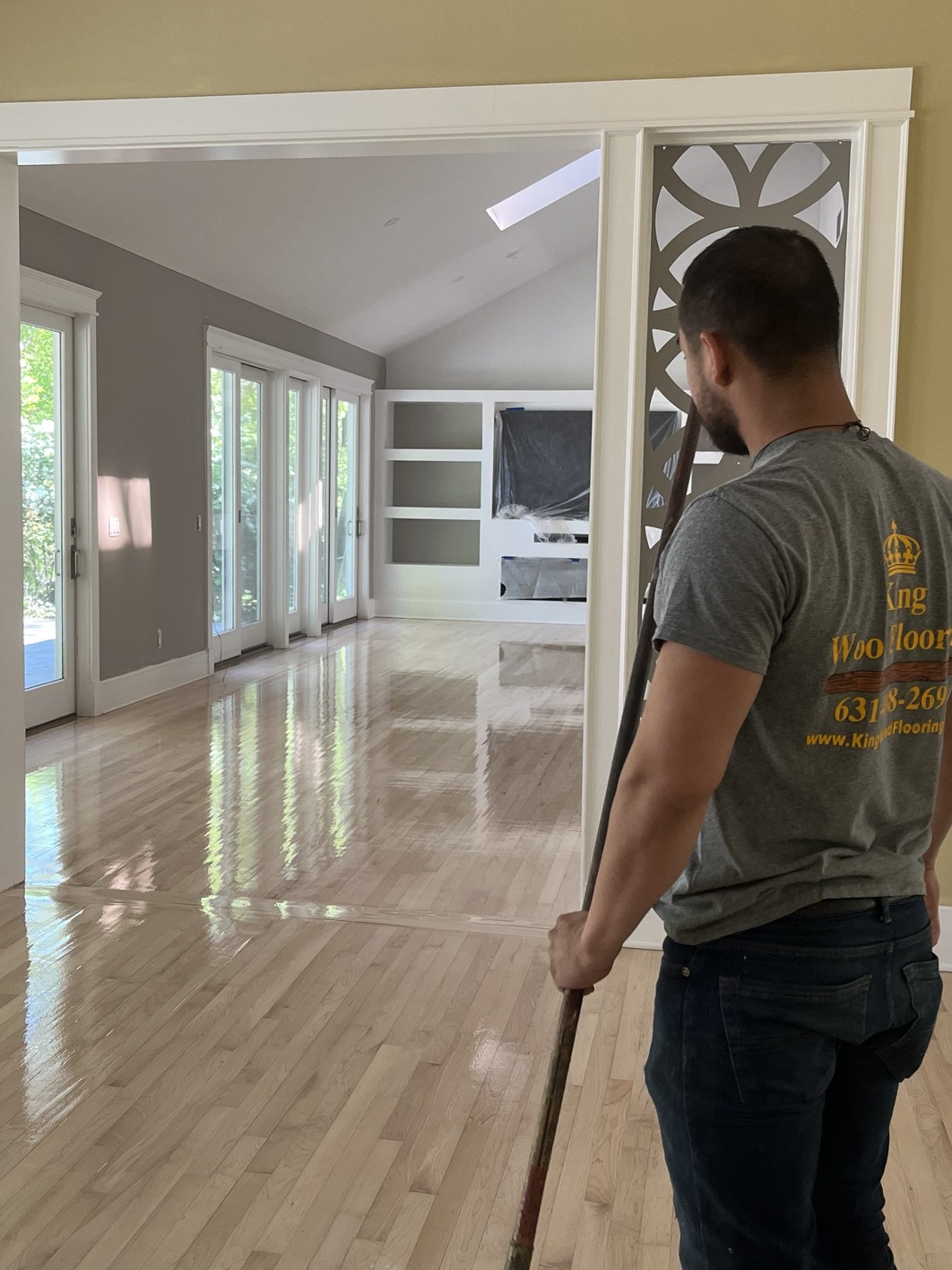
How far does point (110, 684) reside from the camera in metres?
6.70

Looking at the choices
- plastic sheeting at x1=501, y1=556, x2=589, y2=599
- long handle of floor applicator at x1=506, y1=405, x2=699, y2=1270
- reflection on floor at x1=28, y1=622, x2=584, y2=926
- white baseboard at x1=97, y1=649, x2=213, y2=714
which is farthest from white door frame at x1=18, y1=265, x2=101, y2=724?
long handle of floor applicator at x1=506, y1=405, x2=699, y2=1270

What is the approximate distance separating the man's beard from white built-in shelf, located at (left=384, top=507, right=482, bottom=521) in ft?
33.4

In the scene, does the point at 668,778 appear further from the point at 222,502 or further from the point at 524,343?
the point at 524,343

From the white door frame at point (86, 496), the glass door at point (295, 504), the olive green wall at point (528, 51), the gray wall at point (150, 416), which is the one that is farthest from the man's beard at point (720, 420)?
the glass door at point (295, 504)

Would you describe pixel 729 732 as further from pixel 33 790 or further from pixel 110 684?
pixel 110 684

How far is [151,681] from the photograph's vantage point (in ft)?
23.5

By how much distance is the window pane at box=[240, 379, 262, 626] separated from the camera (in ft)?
28.7

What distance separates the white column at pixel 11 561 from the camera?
361 centimetres

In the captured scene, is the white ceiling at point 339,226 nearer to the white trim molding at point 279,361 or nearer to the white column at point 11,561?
the white trim molding at point 279,361

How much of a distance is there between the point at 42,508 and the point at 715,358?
223 inches

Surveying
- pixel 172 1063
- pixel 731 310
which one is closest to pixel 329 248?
pixel 172 1063

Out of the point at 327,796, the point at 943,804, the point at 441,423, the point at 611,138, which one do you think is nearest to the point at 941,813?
the point at 943,804

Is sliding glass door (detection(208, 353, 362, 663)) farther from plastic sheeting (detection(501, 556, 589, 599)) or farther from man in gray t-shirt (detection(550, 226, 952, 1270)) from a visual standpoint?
man in gray t-shirt (detection(550, 226, 952, 1270))

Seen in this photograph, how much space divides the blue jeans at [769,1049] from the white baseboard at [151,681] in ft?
19.0
